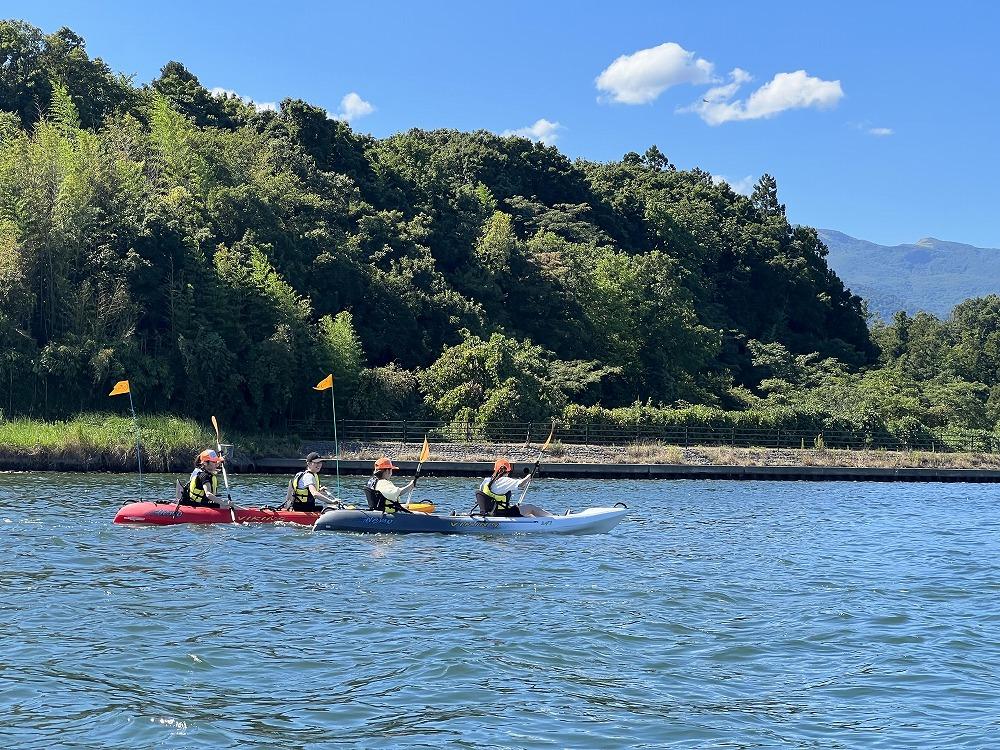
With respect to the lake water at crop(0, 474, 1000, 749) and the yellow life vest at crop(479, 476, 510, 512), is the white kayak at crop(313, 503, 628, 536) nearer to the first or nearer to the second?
the yellow life vest at crop(479, 476, 510, 512)

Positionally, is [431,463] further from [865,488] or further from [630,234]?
[630,234]

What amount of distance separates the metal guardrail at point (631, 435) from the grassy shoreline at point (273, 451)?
4.89ft

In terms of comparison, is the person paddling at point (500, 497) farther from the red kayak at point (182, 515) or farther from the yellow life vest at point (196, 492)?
the yellow life vest at point (196, 492)

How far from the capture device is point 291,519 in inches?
1021

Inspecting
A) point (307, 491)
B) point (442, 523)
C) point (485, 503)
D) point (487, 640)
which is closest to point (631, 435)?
point (485, 503)

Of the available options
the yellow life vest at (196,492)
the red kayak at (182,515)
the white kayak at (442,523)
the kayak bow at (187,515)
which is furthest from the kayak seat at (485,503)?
the yellow life vest at (196,492)

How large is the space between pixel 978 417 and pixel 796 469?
1887 centimetres

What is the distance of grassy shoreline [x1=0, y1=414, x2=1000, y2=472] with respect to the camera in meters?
39.2

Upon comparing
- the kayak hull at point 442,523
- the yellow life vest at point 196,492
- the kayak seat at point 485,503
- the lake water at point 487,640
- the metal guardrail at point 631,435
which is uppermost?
the metal guardrail at point 631,435

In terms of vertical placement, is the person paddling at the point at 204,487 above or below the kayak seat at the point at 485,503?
above

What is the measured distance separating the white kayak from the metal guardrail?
20.9m

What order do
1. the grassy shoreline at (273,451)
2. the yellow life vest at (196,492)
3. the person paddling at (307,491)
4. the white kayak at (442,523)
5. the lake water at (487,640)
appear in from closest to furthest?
the lake water at (487,640) → the white kayak at (442,523) → the yellow life vest at (196,492) → the person paddling at (307,491) → the grassy shoreline at (273,451)

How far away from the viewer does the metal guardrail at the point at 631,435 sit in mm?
47500

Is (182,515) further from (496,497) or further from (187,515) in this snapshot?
(496,497)
